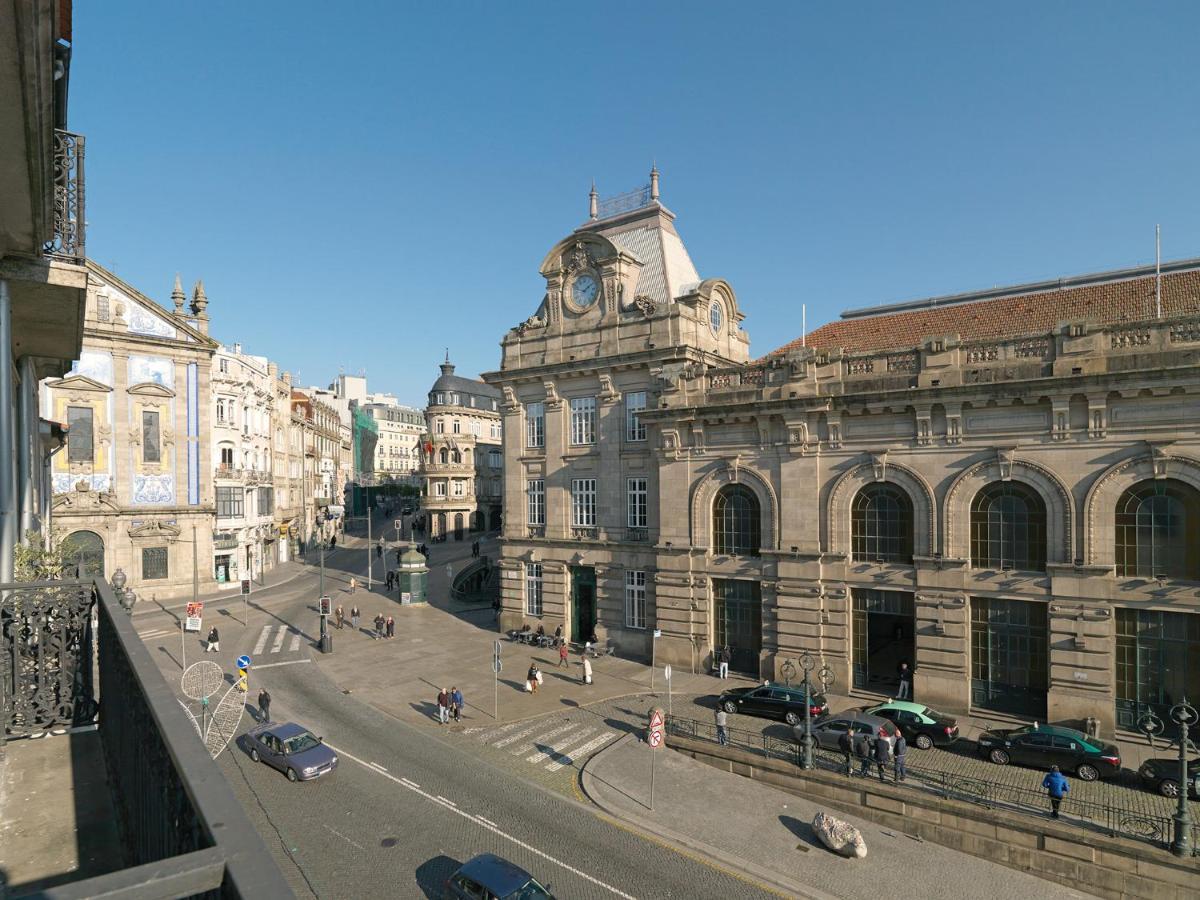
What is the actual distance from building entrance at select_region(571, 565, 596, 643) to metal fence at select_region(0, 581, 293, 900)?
31.6m

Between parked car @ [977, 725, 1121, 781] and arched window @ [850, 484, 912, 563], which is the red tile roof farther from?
parked car @ [977, 725, 1121, 781]

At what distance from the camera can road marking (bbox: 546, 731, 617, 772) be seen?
24.1m

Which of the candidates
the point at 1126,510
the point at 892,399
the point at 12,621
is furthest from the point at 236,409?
the point at 1126,510

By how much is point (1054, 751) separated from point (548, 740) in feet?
54.4

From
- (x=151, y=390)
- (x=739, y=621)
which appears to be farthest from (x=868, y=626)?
(x=151, y=390)

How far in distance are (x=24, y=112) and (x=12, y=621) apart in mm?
5794

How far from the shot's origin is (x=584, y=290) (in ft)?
133

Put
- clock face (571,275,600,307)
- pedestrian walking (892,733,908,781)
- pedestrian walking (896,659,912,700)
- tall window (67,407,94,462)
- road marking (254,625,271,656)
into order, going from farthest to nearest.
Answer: tall window (67,407,94,462), clock face (571,275,600,307), road marking (254,625,271,656), pedestrian walking (896,659,912,700), pedestrian walking (892,733,908,781)

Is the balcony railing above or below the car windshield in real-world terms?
above

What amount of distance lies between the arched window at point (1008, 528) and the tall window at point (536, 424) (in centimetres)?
2296

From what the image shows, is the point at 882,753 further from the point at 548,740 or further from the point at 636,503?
the point at 636,503

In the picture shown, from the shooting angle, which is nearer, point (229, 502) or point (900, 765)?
point (900, 765)

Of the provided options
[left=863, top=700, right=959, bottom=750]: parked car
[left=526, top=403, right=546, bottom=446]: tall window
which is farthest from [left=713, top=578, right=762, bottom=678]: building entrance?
[left=526, top=403, right=546, bottom=446]: tall window

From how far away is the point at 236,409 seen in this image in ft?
191
